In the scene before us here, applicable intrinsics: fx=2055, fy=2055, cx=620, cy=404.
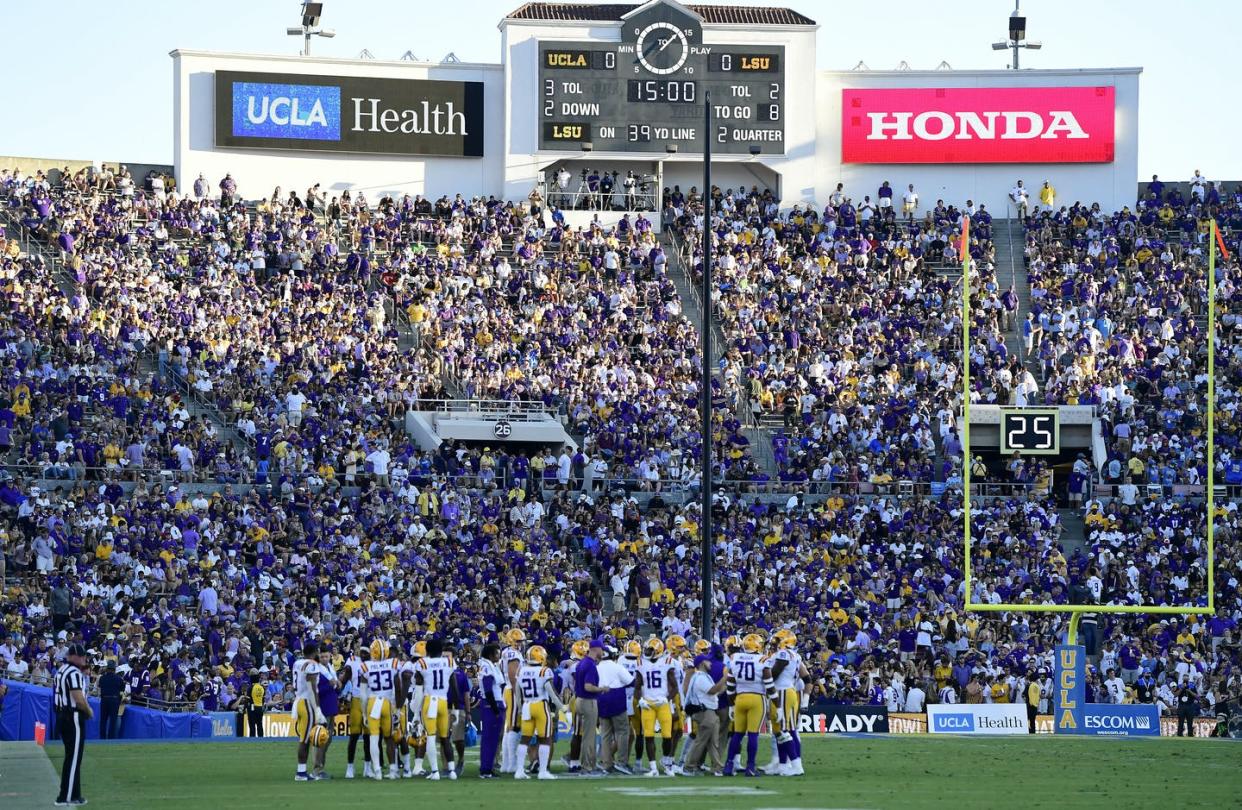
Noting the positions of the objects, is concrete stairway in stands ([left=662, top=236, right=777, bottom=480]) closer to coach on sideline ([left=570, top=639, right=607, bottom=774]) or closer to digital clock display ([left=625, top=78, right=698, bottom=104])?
digital clock display ([left=625, top=78, right=698, bottom=104])

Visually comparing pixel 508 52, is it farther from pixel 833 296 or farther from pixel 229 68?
pixel 833 296

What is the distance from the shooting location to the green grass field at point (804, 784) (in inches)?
623

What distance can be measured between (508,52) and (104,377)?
570 inches

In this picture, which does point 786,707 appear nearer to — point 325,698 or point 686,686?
point 686,686

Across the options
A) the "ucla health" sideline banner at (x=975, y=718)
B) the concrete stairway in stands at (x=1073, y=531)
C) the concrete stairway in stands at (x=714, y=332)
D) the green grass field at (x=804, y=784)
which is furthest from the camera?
the concrete stairway in stands at (x=714, y=332)

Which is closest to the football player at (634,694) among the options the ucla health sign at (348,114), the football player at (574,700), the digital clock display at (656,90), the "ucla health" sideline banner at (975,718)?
the football player at (574,700)

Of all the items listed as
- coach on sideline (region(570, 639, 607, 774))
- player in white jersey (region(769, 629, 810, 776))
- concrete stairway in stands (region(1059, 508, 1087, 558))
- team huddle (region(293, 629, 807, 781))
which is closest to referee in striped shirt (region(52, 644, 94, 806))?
team huddle (region(293, 629, 807, 781))

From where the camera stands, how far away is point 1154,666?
30375 mm

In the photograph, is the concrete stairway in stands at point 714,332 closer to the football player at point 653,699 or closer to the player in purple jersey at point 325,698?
the football player at point 653,699

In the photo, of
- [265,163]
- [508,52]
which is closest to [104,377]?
[265,163]

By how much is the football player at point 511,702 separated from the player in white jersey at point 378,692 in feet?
3.34

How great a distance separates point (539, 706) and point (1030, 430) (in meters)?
14.5

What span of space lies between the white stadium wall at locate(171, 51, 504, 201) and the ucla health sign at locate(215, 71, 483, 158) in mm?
181

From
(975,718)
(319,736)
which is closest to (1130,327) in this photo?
(975,718)
